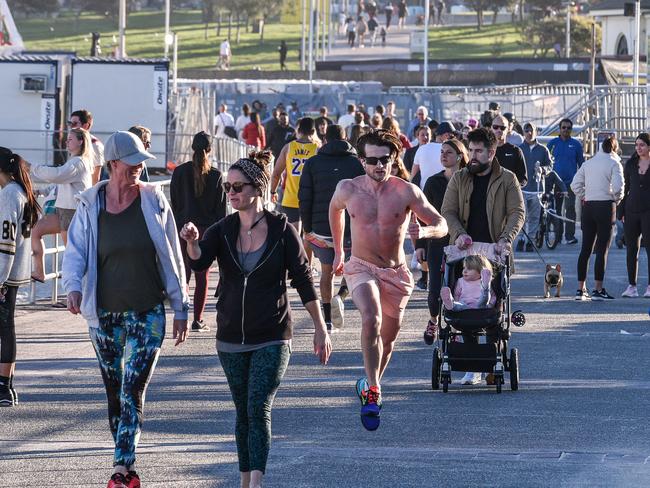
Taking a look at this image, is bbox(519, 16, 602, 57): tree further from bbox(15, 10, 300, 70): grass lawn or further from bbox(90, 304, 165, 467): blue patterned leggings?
bbox(90, 304, 165, 467): blue patterned leggings

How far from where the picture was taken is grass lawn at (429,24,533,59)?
104 meters

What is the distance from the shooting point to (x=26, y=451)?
8.80 metres

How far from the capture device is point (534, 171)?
22.6 metres

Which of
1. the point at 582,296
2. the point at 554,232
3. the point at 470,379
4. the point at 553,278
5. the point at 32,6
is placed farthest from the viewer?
the point at 32,6

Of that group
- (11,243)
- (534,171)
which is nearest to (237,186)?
(11,243)

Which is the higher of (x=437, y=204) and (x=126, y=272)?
(x=437, y=204)

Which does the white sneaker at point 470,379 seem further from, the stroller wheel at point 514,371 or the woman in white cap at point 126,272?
the woman in white cap at point 126,272

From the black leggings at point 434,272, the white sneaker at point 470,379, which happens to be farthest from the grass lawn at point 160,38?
the white sneaker at point 470,379

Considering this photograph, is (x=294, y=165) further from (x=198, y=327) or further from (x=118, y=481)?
(x=118, y=481)

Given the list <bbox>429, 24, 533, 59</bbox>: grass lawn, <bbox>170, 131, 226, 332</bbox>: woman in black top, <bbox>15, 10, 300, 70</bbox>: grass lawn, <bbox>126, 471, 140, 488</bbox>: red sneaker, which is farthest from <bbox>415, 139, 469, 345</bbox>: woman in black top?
<bbox>429, 24, 533, 59</bbox>: grass lawn

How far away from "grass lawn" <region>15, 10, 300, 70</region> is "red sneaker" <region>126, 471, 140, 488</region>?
8815cm

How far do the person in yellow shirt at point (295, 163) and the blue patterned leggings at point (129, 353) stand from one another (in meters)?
8.64

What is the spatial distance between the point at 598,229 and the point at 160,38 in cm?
9699

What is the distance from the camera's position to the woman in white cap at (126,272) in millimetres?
7609
